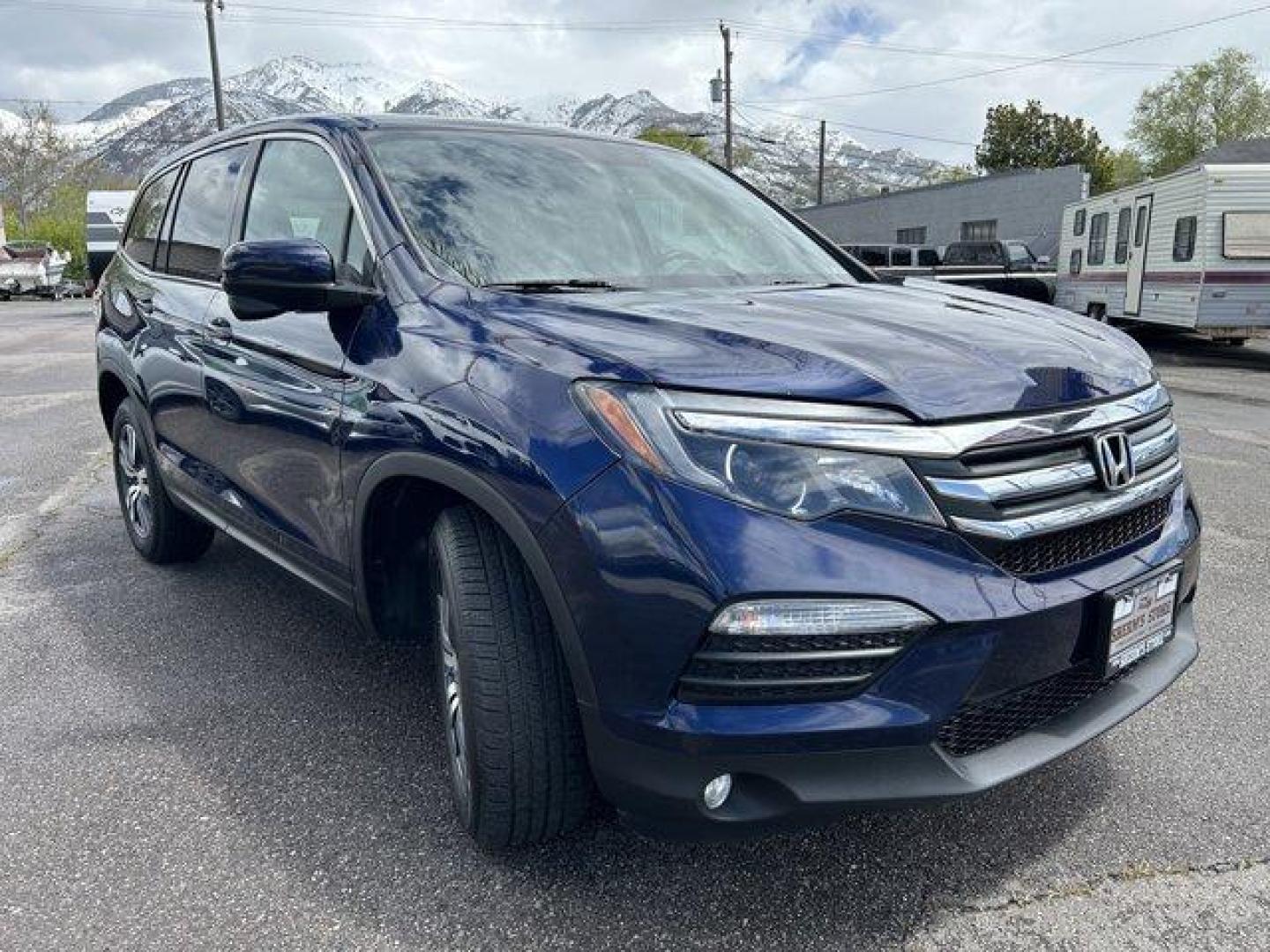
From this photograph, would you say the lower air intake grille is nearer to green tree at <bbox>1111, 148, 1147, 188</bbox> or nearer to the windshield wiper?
the windshield wiper

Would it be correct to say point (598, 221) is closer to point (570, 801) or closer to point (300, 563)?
point (300, 563)

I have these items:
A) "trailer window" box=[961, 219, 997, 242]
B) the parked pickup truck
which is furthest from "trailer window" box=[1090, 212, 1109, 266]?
"trailer window" box=[961, 219, 997, 242]

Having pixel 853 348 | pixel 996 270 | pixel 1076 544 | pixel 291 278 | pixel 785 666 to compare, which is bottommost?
pixel 996 270

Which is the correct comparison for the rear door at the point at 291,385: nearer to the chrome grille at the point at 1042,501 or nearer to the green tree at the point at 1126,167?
the chrome grille at the point at 1042,501

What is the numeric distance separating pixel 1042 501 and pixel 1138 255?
644 inches

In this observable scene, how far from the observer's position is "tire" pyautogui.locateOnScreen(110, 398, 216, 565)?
4.35 meters

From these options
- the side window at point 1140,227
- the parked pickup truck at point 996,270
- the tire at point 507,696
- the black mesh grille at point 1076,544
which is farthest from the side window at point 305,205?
the side window at point 1140,227

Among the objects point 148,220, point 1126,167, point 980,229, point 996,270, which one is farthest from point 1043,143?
point 148,220

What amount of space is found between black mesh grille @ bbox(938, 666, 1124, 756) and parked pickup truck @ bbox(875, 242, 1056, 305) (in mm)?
16352

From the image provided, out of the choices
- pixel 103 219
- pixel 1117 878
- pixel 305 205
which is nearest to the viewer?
pixel 1117 878

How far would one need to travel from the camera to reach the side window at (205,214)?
12.0 ft

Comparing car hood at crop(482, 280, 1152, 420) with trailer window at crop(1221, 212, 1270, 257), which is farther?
trailer window at crop(1221, 212, 1270, 257)

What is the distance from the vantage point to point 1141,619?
2203 millimetres

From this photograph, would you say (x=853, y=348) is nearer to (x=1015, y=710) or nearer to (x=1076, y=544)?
(x=1076, y=544)
